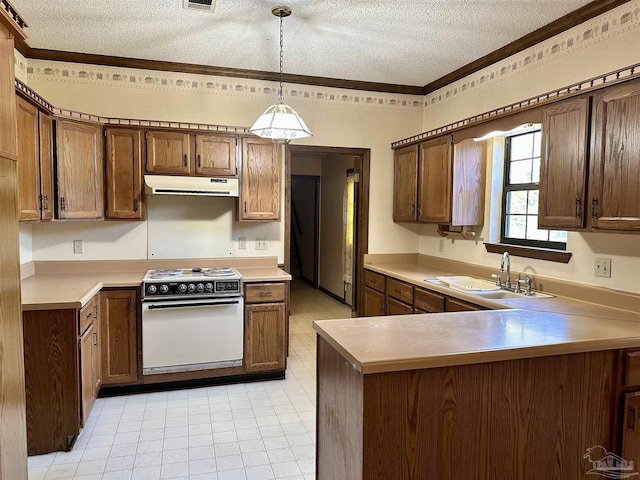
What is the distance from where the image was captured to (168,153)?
12.0ft

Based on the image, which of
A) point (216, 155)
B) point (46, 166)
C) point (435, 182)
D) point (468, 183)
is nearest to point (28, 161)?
point (46, 166)

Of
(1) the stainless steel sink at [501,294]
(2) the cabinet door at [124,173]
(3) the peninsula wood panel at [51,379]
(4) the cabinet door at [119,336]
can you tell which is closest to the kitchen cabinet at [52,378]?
(3) the peninsula wood panel at [51,379]

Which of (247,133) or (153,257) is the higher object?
(247,133)

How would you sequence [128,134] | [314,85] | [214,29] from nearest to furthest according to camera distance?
1. [214,29]
2. [128,134]
3. [314,85]

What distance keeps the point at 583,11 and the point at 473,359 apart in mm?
2506

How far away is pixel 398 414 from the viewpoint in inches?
60.7

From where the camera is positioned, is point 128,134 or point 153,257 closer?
point 128,134

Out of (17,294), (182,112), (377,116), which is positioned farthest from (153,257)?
(377,116)

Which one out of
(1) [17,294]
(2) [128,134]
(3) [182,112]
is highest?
(3) [182,112]

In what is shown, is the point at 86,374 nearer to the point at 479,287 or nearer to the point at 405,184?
the point at 479,287

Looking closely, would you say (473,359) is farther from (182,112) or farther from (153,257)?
(182,112)

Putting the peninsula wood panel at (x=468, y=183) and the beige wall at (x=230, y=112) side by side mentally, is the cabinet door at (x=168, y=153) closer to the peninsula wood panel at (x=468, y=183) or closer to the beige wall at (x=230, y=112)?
the beige wall at (x=230, y=112)

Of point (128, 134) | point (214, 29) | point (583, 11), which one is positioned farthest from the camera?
point (128, 134)

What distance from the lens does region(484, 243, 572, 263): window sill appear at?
9.66ft
